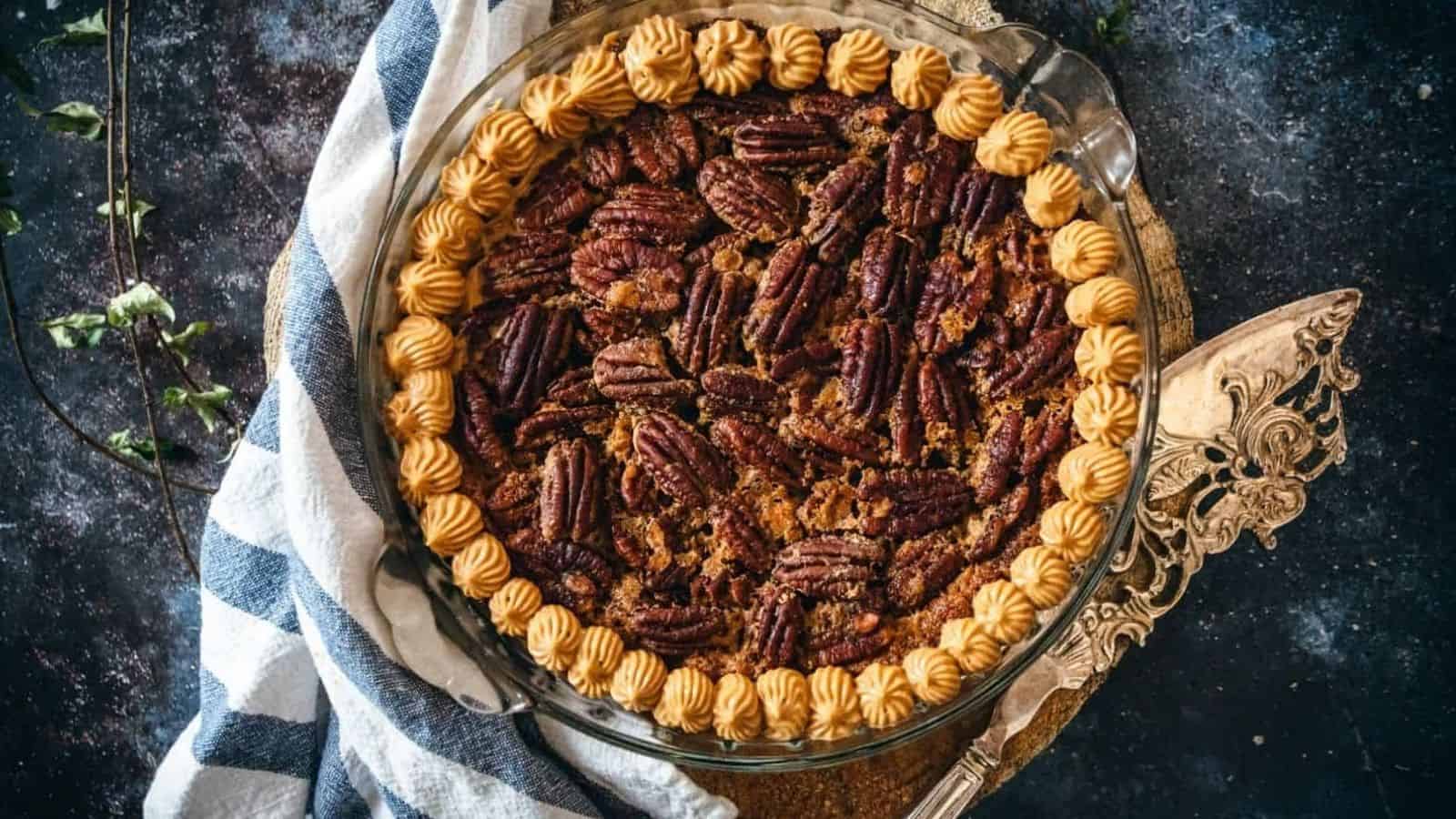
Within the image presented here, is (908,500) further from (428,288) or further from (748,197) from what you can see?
(428,288)

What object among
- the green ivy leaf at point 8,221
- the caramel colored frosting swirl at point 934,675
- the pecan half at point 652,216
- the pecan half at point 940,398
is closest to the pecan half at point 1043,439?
the pecan half at point 940,398

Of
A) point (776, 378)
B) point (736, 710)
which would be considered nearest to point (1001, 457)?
point (776, 378)

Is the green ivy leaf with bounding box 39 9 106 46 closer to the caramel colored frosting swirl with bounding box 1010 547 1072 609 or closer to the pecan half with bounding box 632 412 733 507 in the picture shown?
the pecan half with bounding box 632 412 733 507

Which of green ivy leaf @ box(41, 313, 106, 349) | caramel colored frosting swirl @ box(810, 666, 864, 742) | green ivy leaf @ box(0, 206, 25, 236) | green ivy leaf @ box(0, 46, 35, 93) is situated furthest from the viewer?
green ivy leaf @ box(41, 313, 106, 349)

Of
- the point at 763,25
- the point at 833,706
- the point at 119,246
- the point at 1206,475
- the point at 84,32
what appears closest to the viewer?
the point at 833,706

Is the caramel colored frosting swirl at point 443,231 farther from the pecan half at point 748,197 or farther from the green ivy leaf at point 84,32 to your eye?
the green ivy leaf at point 84,32

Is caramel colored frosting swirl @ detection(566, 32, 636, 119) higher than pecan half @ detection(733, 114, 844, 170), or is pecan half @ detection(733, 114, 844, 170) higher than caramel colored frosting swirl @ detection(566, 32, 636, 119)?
caramel colored frosting swirl @ detection(566, 32, 636, 119)

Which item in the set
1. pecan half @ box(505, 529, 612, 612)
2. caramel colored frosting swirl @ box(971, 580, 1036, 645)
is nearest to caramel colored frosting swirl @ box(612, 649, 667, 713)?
pecan half @ box(505, 529, 612, 612)
